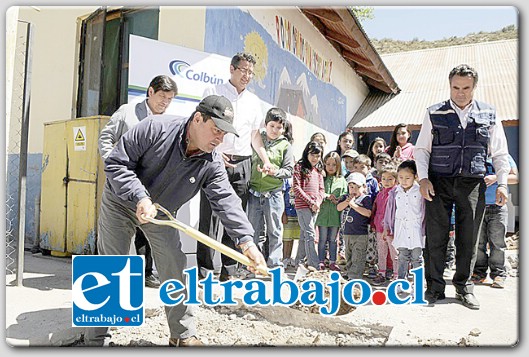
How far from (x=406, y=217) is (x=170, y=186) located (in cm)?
147

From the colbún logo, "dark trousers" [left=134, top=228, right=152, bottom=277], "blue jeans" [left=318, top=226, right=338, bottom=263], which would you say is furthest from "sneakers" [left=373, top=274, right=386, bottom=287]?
the colbún logo

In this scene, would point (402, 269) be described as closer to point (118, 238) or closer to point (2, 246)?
point (118, 238)

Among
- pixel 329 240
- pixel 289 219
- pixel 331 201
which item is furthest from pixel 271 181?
pixel 329 240

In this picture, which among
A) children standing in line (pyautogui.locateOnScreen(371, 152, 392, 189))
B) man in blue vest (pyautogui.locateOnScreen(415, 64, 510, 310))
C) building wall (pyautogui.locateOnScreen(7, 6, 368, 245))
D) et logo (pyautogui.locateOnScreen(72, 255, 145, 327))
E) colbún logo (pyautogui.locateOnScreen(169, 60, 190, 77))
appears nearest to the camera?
et logo (pyautogui.locateOnScreen(72, 255, 145, 327))

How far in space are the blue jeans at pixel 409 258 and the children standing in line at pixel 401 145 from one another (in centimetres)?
61

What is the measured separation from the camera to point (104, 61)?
12.1ft

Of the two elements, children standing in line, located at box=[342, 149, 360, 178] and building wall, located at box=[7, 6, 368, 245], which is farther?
children standing in line, located at box=[342, 149, 360, 178]

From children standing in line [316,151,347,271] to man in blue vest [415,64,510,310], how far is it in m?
0.54

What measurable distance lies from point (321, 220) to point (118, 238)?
1.34 meters

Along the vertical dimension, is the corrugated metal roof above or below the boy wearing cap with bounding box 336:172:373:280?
above

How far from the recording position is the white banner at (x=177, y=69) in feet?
9.57

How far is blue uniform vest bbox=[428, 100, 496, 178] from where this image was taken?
8.56ft

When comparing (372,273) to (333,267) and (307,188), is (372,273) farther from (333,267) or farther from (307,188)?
(307,188)

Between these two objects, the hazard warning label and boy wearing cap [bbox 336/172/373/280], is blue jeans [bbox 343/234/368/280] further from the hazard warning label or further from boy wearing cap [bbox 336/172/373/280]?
the hazard warning label
